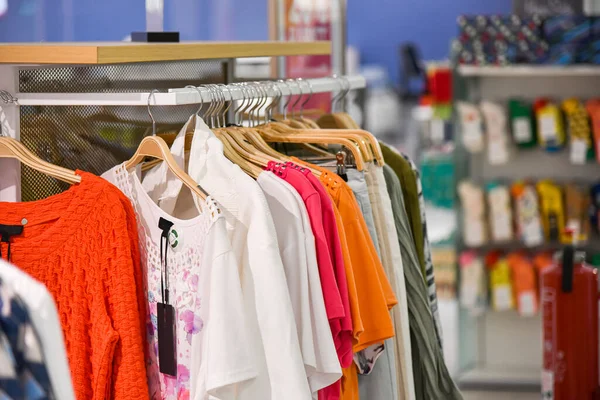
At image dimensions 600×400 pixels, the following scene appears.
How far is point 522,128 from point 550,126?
0.15 meters

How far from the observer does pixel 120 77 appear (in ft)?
7.74

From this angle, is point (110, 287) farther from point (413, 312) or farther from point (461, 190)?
point (461, 190)

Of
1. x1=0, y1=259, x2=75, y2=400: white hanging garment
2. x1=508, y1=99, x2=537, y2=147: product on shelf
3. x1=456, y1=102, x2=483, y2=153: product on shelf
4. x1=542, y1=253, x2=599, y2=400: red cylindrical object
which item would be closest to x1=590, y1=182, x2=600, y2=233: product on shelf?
x1=508, y1=99, x2=537, y2=147: product on shelf

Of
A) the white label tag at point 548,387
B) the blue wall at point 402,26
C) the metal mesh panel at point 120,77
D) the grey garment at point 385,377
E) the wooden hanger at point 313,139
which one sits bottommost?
the white label tag at point 548,387

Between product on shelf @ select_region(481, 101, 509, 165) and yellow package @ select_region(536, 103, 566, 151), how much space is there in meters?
0.19

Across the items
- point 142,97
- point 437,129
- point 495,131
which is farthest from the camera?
point 437,129

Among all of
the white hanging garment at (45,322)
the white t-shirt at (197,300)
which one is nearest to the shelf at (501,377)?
the white t-shirt at (197,300)

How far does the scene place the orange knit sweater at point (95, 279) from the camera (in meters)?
1.72

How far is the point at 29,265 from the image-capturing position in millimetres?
1815

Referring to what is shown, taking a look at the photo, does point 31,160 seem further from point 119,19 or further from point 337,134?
point 119,19

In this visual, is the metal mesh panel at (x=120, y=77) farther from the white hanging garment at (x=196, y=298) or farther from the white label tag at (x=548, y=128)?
the white label tag at (x=548, y=128)

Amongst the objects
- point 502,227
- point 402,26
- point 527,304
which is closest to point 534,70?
point 502,227

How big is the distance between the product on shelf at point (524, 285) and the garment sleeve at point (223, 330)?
3422mm

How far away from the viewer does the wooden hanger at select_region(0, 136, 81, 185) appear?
1832 millimetres
